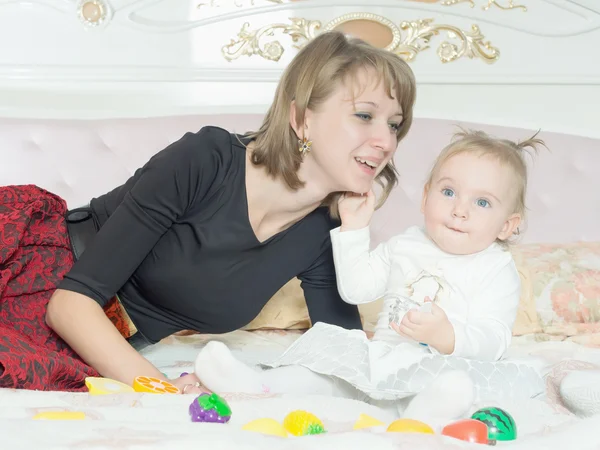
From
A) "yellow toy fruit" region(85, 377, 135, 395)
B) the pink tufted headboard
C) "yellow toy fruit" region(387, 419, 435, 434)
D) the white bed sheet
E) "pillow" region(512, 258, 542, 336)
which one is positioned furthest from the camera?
the pink tufted headboard

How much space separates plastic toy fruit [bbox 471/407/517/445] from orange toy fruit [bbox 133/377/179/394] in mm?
536

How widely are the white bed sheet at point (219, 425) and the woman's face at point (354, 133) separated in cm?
56

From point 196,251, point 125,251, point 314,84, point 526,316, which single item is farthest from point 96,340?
point 526,316

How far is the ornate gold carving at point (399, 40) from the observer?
110 inches

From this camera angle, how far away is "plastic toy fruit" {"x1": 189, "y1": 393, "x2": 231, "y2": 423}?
1089 mm

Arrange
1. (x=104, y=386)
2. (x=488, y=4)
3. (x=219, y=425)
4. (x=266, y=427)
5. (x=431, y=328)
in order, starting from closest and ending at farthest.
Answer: (x=219, y=425) → (x=266, y=427) → (x=104, y=386) → (x=431, y=328) → (x=488, y=4)

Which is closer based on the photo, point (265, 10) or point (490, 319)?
point (490, 319)

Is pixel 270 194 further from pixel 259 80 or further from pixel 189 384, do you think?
pixel 259 80

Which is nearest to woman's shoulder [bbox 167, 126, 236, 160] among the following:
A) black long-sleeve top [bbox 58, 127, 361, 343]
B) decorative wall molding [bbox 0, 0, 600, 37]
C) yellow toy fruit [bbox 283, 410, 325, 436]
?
black long-sleeve top [bbox 58, 127, 361, 343]

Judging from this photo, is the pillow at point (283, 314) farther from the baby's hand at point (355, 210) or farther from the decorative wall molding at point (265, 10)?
the decorative wall molding at point (265, 10)

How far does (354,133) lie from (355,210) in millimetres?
195

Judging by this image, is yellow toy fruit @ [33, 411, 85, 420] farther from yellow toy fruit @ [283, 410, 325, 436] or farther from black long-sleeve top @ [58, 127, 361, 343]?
black long-sleeve top @ [58, 127, 361, 343]

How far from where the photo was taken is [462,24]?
282 cm

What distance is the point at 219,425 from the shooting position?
936 millimetres
